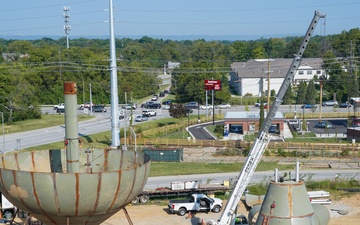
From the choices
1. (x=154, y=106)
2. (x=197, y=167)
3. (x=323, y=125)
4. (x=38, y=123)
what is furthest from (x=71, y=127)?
(x=154, y=106)

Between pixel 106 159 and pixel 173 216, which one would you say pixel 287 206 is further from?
pixel 173 216

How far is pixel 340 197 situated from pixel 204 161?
1908 cm

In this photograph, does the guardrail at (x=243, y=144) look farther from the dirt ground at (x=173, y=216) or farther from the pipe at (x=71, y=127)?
the pipe at (x=71, y=127)

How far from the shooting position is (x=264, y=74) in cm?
11175

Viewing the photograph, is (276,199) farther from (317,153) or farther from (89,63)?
(89,63)

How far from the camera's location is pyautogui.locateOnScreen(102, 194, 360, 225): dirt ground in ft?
124

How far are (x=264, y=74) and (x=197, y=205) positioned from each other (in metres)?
75.3

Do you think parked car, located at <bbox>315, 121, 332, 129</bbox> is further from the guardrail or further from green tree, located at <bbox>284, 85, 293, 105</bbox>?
green tree, located at <bbox>284, 85, 293, 105</bbox>

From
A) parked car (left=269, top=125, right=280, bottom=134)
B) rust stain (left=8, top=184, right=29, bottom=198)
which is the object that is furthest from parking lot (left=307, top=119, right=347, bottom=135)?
rust stain (left=8, top=184, right=29, bottom=198)

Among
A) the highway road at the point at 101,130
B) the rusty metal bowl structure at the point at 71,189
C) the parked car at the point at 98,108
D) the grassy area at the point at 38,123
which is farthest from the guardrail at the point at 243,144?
the rusty metal bowl structure at the point at 71,189

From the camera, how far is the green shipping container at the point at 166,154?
6047cm

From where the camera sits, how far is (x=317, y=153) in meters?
61.9

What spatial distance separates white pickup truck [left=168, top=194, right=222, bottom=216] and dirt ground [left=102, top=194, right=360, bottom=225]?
1.29 feet

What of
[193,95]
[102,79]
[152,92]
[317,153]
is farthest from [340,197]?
[152,92]
